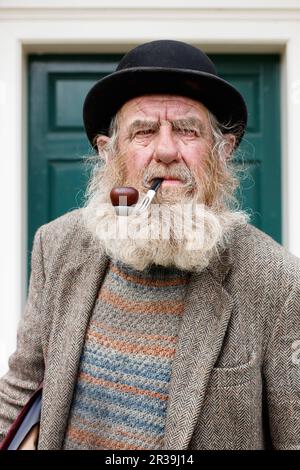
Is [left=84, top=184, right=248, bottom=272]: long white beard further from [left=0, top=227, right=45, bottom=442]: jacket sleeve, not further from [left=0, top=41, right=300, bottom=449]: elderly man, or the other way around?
[left=0, top=227, right=45, bottom=442]: jacket sleeve

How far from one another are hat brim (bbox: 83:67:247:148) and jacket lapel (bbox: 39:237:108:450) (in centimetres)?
42

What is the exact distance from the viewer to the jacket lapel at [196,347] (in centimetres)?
129

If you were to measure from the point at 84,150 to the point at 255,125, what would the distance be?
88 centimetres

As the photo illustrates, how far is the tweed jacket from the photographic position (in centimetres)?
132

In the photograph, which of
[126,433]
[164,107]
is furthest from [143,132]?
[126,433]

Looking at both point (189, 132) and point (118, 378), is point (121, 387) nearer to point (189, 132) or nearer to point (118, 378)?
point (118, 378)

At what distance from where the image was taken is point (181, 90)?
1.49m

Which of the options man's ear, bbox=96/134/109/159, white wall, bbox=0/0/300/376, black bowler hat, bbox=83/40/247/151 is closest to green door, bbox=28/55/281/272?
white wall, bbox=0/0/300/376

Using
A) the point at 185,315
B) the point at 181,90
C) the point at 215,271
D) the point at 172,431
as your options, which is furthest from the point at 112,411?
the point at 181,90

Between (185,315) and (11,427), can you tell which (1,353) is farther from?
(185,315)

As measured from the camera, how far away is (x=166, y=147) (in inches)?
56.4

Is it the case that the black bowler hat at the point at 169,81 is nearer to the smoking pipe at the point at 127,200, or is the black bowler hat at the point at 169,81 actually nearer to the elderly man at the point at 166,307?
the elderly man at the point at 166,307
